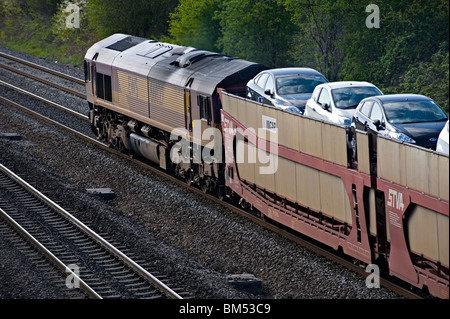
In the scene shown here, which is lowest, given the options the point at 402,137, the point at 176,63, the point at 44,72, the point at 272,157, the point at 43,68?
the point at 44,72

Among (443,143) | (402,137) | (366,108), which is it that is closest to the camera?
(443,143)

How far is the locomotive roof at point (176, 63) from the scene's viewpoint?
18.7 metres

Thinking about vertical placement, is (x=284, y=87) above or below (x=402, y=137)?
above

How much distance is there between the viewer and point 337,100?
657 inches

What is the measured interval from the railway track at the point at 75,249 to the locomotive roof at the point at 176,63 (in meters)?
4.57

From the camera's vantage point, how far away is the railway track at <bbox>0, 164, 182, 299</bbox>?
1330 cm

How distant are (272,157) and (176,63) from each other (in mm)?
5709

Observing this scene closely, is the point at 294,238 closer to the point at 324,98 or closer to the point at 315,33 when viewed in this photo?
the point at 324,98

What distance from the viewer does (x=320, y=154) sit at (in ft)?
45.8

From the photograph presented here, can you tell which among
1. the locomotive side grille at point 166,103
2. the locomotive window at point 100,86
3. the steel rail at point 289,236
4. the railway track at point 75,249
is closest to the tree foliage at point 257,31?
the locomotive window at point 100,86

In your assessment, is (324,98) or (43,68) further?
(43,68)

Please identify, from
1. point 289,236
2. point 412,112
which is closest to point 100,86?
point 289,236
